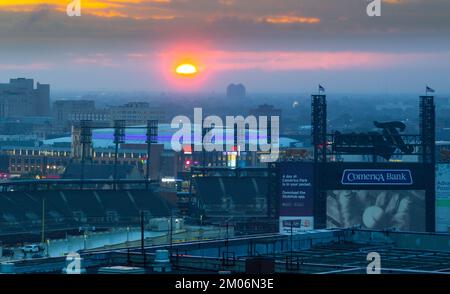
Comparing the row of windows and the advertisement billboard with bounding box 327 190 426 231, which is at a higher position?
the row of windows

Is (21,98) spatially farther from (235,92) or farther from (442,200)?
(442,200)

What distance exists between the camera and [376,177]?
50.5 meters

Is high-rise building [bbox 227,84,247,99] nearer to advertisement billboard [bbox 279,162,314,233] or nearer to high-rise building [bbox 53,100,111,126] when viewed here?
high-rise building [bbox 53,100,111,126]

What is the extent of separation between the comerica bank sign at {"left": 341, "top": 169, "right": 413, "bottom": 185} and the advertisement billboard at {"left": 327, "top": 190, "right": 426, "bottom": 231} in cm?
41

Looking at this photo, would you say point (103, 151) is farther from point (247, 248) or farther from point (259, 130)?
point (247, 248)

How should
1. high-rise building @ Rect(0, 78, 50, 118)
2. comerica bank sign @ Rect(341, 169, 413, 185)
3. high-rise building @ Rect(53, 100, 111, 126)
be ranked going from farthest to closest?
high-rise building @ Rect(0, 78, 50, 118) → high-rise building @ Rect(53, 100, 111, 126) → comerica bank sign @ Rect(341, 169, 413, 185)

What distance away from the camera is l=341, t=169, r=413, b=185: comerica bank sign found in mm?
50281

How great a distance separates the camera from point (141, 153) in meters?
102

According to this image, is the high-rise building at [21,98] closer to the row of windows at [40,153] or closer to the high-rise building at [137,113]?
the high-rise building at [137,113]

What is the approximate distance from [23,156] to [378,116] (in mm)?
48776

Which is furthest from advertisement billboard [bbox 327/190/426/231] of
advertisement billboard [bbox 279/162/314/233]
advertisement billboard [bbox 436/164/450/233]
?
advertisement billboard [bbox 436/164/450/233]

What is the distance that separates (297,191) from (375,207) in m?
2.77

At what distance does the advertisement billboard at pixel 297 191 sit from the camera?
5078 centimetres
